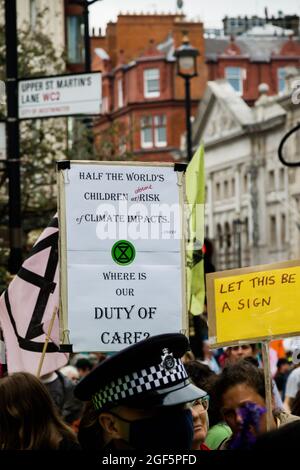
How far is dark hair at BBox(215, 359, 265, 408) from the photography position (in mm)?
6516

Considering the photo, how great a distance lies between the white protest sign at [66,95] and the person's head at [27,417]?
708 cm

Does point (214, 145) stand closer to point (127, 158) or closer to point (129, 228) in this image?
point (127, 158)

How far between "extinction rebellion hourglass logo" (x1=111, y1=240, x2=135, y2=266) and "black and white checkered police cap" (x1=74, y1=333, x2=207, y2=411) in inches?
93.6

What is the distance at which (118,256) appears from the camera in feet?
22.1

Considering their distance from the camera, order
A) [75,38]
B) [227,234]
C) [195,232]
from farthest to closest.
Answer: [227,234] → [75,38] → [195,232]

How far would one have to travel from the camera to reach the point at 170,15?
10025 cm

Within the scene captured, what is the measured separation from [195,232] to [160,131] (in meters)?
94.0

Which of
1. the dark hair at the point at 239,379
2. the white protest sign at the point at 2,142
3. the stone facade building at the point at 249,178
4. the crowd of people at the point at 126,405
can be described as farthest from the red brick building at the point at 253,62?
the crowd of people at the point at 126,405

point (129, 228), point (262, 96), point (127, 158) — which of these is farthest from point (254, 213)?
point (129, 228)

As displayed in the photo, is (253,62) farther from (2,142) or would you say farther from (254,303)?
(254,303)

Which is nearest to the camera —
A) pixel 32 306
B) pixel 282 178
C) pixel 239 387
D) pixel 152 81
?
pixel 239 387

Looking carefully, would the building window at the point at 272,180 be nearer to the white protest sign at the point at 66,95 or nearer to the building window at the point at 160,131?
the building window at the point at 160,131

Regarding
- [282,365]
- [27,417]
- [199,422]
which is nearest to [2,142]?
[199,422]
